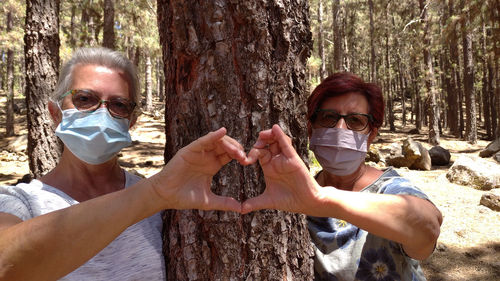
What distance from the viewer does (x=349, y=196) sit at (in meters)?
1.23

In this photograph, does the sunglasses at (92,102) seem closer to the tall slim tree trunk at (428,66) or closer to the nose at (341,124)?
the nose at (341,124)

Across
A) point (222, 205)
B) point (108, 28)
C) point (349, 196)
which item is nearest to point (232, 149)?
point (222, 205)

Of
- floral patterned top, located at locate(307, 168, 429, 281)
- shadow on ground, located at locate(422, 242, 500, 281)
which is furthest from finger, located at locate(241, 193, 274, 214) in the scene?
shadow on ground, located at locate(422, 242, 500, 281)

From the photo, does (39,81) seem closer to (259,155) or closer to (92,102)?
(92,102)

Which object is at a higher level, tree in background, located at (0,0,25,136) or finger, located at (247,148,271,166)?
tree in background, located at (0,0,25,136)

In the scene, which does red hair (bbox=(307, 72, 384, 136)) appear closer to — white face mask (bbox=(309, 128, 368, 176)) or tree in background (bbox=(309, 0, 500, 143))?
white face mask (bbox=(309, 128, 368, 176))

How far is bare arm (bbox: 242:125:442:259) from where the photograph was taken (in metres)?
1.17

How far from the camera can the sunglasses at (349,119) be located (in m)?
1.86

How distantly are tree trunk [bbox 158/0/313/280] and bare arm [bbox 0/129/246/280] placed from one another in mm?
198

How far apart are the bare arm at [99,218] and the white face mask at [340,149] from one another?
852 mm

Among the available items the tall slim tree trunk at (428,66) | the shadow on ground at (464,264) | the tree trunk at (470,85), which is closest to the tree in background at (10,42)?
the shadow on ground at (464,264)

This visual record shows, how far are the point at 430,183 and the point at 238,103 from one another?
825cm

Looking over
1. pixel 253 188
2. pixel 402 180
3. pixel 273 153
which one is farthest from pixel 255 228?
pixel 402 180

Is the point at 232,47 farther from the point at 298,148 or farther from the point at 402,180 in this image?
the point at 402,180
